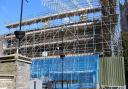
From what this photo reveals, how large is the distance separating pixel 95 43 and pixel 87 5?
593 centimetres

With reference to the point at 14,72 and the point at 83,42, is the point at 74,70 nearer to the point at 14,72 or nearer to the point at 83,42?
the point at 83,42

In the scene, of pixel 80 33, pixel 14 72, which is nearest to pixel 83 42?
pixel 80 33

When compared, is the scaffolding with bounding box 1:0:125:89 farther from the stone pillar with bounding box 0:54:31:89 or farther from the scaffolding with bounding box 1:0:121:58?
the stone pillar with bounding box 0:54:31:89

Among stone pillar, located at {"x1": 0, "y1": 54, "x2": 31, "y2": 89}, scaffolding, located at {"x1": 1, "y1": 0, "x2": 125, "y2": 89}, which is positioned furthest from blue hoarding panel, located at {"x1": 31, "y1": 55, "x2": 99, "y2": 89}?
stone pillar, located at {"x1": 0, "y1": 54, "x2": 31, "y2": 89}

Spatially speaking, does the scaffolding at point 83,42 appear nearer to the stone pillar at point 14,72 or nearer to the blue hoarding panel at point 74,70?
the blue hoarding panel at point 74,70

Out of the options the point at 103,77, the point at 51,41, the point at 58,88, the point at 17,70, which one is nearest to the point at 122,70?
the point at 103,77

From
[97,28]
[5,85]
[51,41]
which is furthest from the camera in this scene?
[51,41]

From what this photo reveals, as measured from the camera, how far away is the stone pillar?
24.8ft

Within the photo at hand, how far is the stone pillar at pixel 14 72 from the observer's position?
24.8ft

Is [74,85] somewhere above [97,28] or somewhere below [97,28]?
below

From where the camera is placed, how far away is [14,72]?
7648 mm

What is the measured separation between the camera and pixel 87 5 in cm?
A: 4309

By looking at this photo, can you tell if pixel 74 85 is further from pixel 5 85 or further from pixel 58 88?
pixel 5 85

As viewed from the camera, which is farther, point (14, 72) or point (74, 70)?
point (74, 70)
